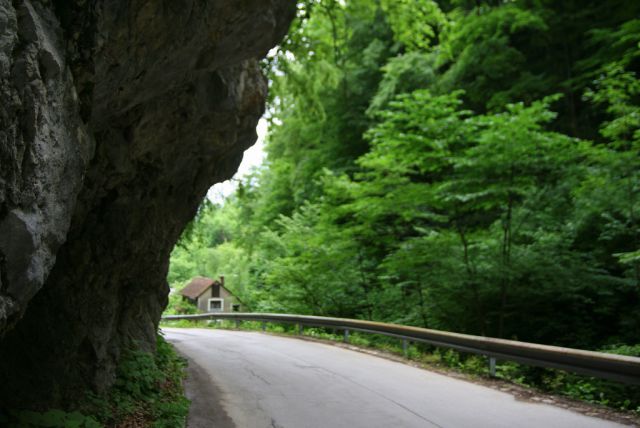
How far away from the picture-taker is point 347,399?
728 cm

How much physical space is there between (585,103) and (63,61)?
17355mm

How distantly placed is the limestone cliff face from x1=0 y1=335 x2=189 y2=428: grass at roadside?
30cm

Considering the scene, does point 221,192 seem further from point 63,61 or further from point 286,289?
point 63,61

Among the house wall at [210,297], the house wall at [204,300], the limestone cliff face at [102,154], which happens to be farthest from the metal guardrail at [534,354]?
the house wall at [204,300]

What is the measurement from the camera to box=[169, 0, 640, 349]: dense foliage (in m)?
11.1

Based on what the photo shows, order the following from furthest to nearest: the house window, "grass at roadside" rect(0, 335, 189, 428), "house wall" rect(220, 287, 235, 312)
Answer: "house wall" rect(220, 287, 235, 312), the house window, "grass at roadside" rect(0, 335, 189, 428)

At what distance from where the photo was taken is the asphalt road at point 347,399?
238 inches

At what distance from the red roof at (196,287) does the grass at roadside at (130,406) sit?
53.6m

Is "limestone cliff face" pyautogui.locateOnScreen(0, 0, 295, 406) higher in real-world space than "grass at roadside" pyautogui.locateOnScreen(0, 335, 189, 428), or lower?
higher

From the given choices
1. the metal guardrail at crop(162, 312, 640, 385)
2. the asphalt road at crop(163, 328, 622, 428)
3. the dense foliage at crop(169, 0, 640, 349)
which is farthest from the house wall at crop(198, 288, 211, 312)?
the asphalt road at crop(163, 328, 622, 428)

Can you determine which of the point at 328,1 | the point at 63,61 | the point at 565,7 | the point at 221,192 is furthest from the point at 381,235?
the point at 63,61

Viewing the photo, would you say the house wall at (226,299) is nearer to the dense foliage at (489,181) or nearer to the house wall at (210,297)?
the house wall at (210,297)

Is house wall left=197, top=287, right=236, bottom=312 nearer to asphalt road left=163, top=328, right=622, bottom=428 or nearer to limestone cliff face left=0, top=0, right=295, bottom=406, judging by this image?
asphalt road left=163, top=328, right=622, bottom=428

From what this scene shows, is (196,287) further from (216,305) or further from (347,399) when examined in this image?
(347,399)
